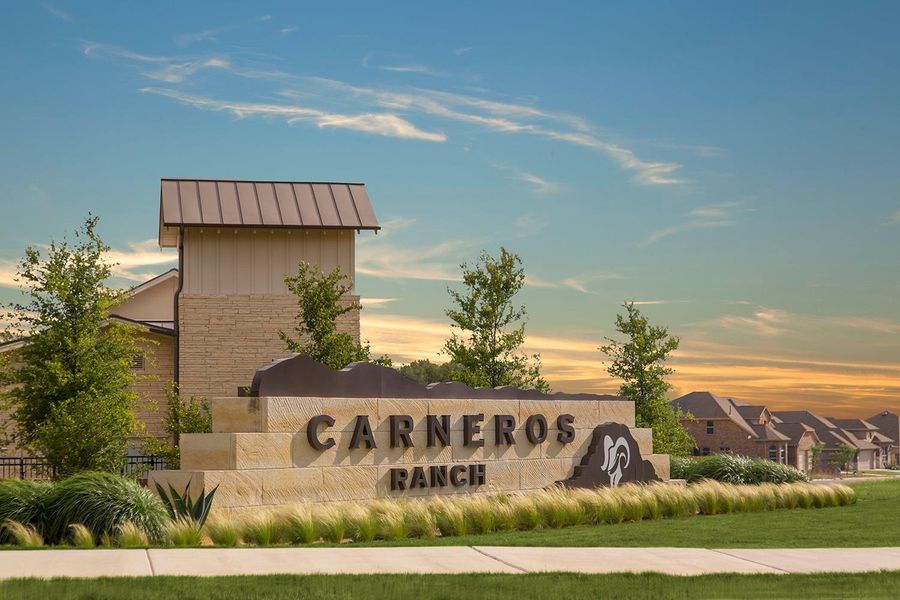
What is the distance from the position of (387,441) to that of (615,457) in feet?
22.8

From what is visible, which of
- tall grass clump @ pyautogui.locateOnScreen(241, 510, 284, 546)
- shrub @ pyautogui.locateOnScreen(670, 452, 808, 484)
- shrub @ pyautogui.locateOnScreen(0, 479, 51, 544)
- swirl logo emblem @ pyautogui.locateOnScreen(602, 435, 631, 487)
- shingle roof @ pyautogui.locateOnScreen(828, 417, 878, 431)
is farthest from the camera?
shingle roof @ pyautogui.locateOnScreen(828, 417, 878, 431)

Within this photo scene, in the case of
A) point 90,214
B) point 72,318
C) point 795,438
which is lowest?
point 795,438

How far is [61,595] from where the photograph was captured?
988cm

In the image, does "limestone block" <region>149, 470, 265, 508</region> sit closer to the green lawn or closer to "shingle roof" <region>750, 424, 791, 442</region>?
the green lawn

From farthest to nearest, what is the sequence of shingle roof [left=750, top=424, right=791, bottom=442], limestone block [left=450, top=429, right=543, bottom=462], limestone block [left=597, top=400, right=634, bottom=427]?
shingle roof [left=750, top=424, right=791, bottom=442] → limestone block [left=597, top=400, right=634, bottom=427] → limestone block [left=450, top=429, right=543, bottom=462]

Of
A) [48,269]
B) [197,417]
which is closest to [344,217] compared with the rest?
[197,417]

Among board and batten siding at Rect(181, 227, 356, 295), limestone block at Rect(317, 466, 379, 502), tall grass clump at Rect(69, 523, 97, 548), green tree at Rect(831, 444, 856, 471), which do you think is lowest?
green tree at Rect(831, 444, 856, 471)

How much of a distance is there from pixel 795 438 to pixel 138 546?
9385cm

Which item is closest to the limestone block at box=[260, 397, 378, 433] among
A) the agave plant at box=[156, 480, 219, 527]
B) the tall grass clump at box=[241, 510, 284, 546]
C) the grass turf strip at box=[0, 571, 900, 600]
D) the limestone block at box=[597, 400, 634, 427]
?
the agave plant at box=[156, 480, 219, 527]

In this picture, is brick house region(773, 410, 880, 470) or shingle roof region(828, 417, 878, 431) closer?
brick house region(773, 410, 880, 470)

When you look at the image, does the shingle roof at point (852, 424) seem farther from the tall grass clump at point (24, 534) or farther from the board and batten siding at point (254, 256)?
the tall grass clump at point (24, 534)

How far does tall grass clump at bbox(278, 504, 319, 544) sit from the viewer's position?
15.4 m

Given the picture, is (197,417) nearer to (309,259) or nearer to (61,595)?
(309,259)

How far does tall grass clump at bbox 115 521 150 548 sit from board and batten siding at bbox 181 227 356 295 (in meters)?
23.9
